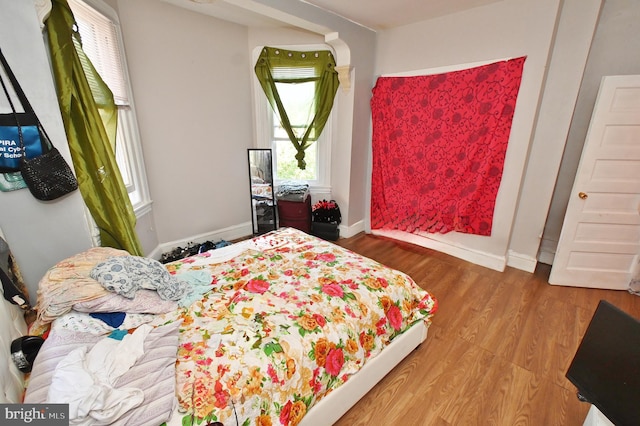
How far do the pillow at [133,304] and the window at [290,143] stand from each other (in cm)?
245

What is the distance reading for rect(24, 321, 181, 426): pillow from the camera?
34.3 inches

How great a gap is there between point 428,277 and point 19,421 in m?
2.75

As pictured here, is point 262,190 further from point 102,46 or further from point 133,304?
point 133,304

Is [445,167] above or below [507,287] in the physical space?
above

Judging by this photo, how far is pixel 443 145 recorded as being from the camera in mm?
2955

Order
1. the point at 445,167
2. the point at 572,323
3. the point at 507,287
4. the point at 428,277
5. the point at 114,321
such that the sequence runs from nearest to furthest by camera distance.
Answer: the point at 114,321 < the point at 572,323 < the point at 507,287 < the point at 428,277 < the point at 445,167

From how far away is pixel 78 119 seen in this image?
177 centimetres

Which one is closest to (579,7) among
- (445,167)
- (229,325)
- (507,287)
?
(445,167)

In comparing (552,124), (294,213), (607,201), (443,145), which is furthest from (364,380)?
(552,124)

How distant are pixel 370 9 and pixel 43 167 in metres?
2.81

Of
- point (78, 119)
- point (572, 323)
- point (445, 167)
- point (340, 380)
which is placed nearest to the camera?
point (340, 380)

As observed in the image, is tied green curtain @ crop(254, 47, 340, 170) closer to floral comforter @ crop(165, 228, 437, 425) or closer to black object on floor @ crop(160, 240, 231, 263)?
black object on floor @ crop(160, 240, 231, 263)

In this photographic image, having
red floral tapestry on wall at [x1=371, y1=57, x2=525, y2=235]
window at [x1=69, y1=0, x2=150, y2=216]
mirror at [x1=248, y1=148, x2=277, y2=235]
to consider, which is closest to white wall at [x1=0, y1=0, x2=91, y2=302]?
window at [x1=69, y1=0, x2=150, y2=216]

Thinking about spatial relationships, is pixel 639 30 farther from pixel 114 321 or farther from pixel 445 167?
pixel 114 321
